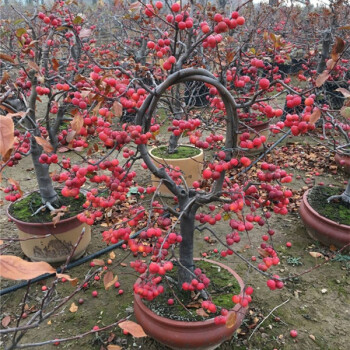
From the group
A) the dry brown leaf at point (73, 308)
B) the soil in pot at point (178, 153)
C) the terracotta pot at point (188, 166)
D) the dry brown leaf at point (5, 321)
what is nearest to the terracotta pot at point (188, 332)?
the dry brown leaf at point (73, 308)

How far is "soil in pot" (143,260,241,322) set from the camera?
1.99 meters

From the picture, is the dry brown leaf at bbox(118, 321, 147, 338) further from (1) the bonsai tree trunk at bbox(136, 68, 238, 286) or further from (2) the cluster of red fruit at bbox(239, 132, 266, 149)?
(2) the cluster of red fruit at bbox(239, 132, 266, 149)

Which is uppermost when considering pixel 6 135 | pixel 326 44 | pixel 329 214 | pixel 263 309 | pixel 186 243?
→ pixel 326 44

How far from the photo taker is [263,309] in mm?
2594

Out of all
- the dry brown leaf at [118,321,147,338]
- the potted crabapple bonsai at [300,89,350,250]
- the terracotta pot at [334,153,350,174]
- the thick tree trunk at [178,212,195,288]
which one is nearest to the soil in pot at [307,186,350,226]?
the potted crabapple bonsai at [300,89,350,250]

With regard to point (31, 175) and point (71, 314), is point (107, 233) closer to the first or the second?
point (71, 314)

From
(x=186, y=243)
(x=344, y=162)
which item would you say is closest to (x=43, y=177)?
(x=186, y=243)

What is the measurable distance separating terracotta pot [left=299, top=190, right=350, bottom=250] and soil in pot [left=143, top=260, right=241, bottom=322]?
1463 mm

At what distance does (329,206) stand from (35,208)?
3141 mm

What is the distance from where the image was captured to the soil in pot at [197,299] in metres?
1.99

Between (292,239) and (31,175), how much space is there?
4258mm

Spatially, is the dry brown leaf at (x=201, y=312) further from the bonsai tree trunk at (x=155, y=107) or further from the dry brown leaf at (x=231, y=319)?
the dry brown leaf at (x=231, y=319)

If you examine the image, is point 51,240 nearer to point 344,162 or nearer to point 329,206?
point 329,206

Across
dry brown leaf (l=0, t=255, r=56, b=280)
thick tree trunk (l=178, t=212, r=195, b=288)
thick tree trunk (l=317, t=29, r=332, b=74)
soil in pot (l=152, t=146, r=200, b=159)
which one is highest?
thick tree trunk (l=317, t=29, r=332, b=74)
